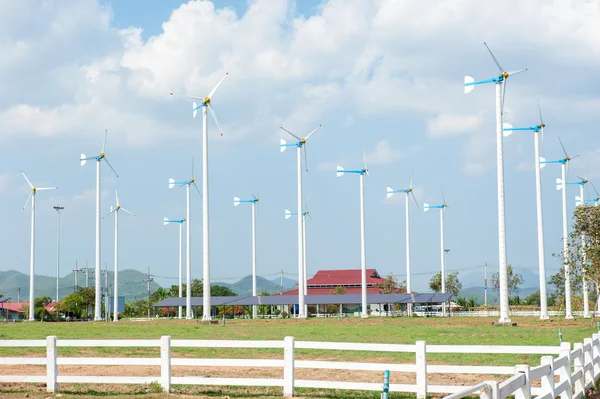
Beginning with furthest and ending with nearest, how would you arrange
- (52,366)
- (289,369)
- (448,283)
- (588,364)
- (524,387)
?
(448,283)
(52,366)
(588,364)
(289,369)
(524,387)

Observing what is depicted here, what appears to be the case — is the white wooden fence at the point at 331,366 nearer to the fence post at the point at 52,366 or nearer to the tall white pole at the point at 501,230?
the fence post at the point at 52,366

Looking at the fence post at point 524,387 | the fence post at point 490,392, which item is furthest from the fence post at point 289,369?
the fence post at point 490,392

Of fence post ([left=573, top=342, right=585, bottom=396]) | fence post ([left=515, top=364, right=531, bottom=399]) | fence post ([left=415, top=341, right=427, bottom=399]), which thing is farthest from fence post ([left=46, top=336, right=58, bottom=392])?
fence post ([left=573, top=342, right=585, bottom=396])

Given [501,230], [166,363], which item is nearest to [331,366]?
[166,363]

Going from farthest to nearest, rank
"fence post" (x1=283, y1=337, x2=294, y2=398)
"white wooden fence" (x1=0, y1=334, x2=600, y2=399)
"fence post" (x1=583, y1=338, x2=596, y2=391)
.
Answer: "fence post" (x1=583, y1=338, x2=596, y2=391) < "fence post" (x1=283, y1=337, x2=294, y2=398) < "white wooden fence" (x1=0, y1=334, x2=600, y2=399)

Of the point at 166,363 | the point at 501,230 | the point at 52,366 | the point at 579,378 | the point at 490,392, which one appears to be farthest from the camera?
the point at 501,230

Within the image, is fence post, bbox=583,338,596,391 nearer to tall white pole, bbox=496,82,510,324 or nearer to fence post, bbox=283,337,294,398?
fence post, bbox=283,337,294,398

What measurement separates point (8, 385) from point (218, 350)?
46.2 feet

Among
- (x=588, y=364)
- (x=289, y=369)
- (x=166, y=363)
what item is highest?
(x=166, y=363)

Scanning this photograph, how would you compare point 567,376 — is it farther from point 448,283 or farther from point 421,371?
point 448,283

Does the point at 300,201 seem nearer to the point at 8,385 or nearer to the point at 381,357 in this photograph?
the point at 381,357

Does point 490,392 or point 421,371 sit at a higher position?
point 490,392

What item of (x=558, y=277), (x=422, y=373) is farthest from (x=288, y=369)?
(x=558, y=277)

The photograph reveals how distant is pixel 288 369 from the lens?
2103 centimetres
